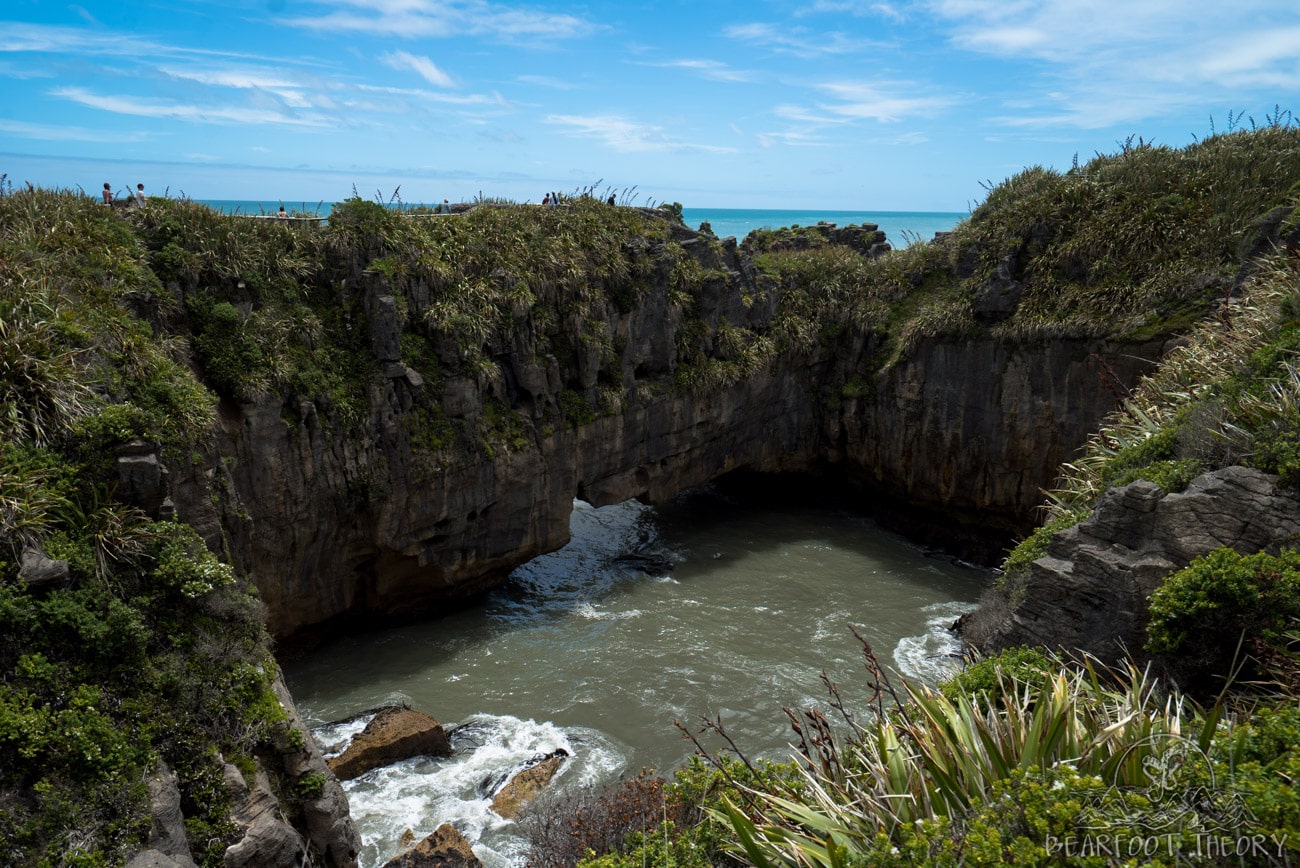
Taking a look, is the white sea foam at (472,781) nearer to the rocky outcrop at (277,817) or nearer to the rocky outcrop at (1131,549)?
the rocky outcrop at (277,817)

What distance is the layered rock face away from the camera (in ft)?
52.0

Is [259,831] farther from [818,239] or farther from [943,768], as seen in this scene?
[818,239]

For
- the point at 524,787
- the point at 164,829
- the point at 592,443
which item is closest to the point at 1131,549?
the point at 524,787

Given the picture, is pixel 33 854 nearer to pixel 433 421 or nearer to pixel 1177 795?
pixel 1177 795

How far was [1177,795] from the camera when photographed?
5.25 meters

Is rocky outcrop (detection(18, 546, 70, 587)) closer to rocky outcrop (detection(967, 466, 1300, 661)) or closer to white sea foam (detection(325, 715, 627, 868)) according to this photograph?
white sea foam (detection(325, 715, 627, 868))

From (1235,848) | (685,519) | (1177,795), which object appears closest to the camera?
(1235,848)

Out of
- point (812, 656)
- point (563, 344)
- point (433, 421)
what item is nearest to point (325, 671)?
point (433, 421)

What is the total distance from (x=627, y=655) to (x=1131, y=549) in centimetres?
1058

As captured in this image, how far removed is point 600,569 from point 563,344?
635cm

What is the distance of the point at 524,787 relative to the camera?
43.1ft

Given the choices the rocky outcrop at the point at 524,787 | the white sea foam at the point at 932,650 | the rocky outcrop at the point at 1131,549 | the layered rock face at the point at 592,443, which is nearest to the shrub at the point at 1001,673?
the rocky outcrop at the point at 1131,549

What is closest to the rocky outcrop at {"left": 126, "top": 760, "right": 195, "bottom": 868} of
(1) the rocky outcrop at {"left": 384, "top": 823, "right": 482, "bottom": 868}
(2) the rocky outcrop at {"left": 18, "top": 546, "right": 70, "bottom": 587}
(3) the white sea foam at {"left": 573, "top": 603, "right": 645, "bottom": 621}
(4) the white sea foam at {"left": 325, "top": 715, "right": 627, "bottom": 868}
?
(2) the rocky outcrop at {"left": 18, "top": 546, "right": 70, "bottom": 587}

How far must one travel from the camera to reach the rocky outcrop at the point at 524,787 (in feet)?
41.9
